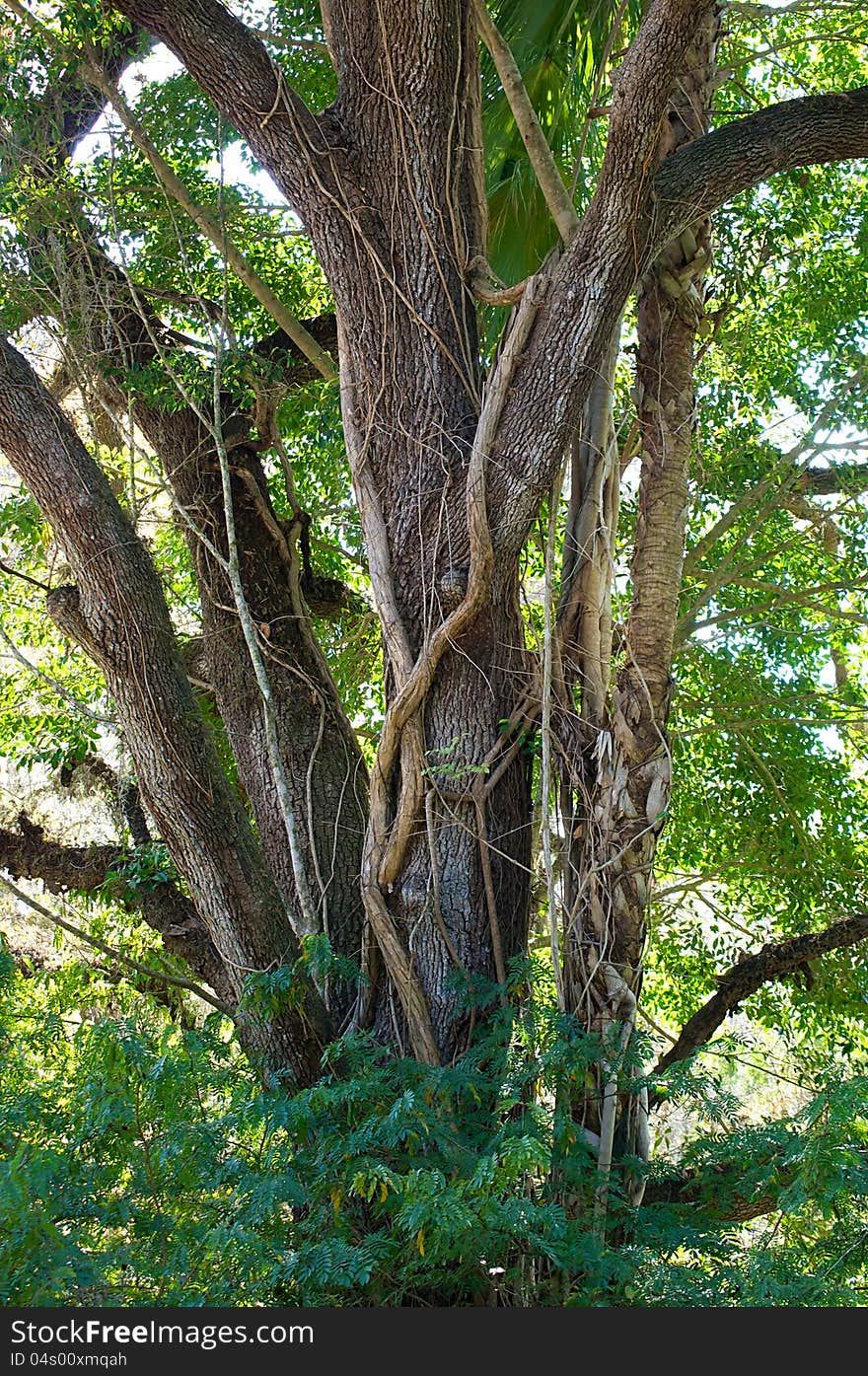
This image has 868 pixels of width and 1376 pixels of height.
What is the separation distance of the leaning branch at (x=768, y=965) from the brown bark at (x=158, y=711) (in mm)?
1480

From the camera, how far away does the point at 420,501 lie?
392 cm

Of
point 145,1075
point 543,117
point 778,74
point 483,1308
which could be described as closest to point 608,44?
point 543,117

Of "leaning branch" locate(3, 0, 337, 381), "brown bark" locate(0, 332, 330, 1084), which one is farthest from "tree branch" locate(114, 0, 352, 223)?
"brown bark" locate(0, 332, 330, 1084)

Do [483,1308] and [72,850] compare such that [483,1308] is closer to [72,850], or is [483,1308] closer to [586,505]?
[586,505]

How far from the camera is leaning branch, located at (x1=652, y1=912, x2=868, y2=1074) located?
432cm

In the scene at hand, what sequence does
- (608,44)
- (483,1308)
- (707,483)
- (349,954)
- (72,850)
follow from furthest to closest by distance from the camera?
(72,850) < (707,483) < (608,44) < (349,954) < (483,1308)

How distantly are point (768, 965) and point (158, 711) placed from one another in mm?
2352

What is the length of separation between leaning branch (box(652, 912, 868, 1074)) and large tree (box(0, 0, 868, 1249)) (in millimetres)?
12

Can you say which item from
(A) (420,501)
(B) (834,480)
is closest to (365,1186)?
(A) (420,501)

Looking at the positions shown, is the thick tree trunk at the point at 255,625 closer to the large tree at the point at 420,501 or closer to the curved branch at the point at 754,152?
the large tree at the point at 420,501

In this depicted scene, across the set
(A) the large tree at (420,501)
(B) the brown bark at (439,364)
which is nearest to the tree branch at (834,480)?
(A) the large tree at (420,501)

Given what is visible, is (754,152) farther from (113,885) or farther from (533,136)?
(113,885)

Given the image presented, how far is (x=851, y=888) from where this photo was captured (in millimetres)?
4797

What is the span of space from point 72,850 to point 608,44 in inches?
158
